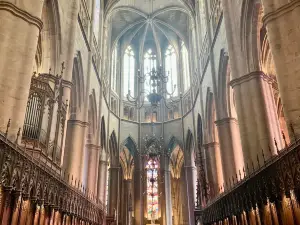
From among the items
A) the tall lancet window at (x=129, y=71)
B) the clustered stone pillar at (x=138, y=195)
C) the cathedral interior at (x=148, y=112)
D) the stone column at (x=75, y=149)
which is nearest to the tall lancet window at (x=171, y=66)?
the cathedral interior at (x=148, y=112)

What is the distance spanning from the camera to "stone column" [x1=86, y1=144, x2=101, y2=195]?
18500 mm

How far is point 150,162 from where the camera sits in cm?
2645

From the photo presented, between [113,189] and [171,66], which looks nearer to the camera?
[113,189]

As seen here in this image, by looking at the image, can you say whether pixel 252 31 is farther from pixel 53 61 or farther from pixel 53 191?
pixel 53 191

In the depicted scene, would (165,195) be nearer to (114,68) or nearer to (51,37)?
(114,68)

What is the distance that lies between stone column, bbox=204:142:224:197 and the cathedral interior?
6cm

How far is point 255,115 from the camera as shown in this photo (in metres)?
11.6

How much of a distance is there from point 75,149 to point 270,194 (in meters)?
8.91

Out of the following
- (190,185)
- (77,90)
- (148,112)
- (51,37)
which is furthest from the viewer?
(148,112)

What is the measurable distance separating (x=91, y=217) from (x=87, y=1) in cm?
1156

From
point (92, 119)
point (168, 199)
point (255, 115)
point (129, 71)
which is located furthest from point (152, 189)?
point (255, 115)

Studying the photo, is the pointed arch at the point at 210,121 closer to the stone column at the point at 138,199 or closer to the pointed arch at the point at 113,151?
the stone column at the point at 138,199

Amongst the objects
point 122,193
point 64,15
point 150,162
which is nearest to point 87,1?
point 64,15

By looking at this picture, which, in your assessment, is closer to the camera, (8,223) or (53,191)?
(8,223)
